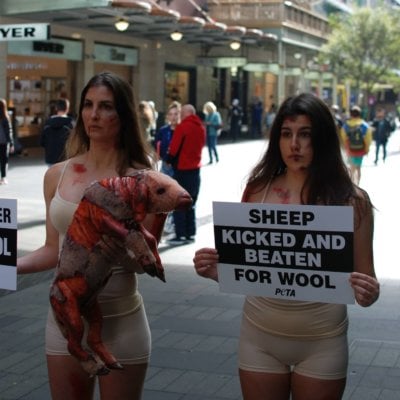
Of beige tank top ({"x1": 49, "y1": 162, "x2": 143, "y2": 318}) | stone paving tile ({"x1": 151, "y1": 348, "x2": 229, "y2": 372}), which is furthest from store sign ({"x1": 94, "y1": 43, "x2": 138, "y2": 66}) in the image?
beige tank top ({"x1": 49, "y1": 162, "x2": 143, "y2": 318})

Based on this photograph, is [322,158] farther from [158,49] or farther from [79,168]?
[158,49]

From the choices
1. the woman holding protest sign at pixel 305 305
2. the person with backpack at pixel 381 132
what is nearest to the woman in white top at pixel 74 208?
the woman holding protest sign at pixel 305 305

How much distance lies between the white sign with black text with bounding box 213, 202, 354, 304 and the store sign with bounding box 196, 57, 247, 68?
32.2 metres

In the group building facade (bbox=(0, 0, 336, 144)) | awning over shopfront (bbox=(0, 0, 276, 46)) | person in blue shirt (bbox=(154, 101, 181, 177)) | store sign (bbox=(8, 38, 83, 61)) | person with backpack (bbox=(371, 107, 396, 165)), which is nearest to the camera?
person in blue shirt (bbox=(154, 101, 181, 177))

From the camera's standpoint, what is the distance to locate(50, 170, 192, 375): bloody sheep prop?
2.56 m

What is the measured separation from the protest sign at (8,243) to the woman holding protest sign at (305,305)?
2.43 feet

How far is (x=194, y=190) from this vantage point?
1087 cm

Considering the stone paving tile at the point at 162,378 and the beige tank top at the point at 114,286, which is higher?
the beige tank top at the point at 114,286

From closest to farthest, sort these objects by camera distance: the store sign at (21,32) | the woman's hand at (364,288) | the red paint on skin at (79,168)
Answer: the woman's hand at (364,288), the red paint on skin at (79,168), the store sign at (21,32)

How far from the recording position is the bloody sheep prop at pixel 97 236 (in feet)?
8.41

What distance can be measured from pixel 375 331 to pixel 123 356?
13.4 feet

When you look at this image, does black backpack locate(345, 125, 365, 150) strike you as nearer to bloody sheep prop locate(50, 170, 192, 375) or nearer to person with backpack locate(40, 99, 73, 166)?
person with backpack locate(40, 99, 73, 166)

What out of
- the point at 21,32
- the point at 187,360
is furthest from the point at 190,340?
the point at 21,32

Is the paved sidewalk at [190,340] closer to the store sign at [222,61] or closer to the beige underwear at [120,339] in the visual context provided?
the beige underwear at [120,339]
